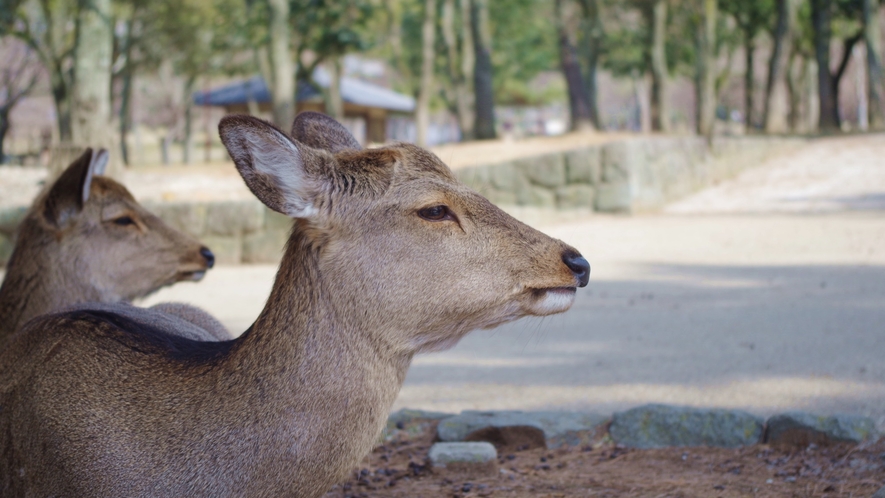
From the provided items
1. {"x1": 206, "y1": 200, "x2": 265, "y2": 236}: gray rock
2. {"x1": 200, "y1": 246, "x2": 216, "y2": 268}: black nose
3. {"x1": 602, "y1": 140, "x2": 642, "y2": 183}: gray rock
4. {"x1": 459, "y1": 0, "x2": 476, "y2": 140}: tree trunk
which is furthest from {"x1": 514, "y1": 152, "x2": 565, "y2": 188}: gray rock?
{"x1": 200, "y1": 246, "x2": 216, "y2": 268}: black nose

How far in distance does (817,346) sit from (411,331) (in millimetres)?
4913

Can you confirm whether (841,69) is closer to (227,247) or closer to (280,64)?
(280,64)

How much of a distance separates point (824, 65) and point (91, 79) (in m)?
24.7

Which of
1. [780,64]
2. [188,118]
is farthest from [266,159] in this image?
[188,118]

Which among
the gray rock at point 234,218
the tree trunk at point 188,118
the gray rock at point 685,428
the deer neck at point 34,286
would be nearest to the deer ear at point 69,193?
the deer neck at point 34,286

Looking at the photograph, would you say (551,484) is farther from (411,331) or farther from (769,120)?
(769,120)

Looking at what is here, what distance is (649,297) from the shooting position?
9945 millimetres

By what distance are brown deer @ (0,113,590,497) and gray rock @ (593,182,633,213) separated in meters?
15.5

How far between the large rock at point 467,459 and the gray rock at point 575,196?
14.1 meters

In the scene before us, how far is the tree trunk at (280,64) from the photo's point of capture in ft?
58.2

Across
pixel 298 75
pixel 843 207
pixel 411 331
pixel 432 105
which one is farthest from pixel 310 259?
pixel 432 105

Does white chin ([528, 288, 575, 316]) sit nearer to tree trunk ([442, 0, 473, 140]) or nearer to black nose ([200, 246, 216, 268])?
black nose ([200, 246, 216, 268])

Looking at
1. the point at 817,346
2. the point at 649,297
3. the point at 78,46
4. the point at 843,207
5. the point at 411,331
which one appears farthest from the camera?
the point at 843,207

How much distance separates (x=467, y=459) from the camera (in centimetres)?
445
